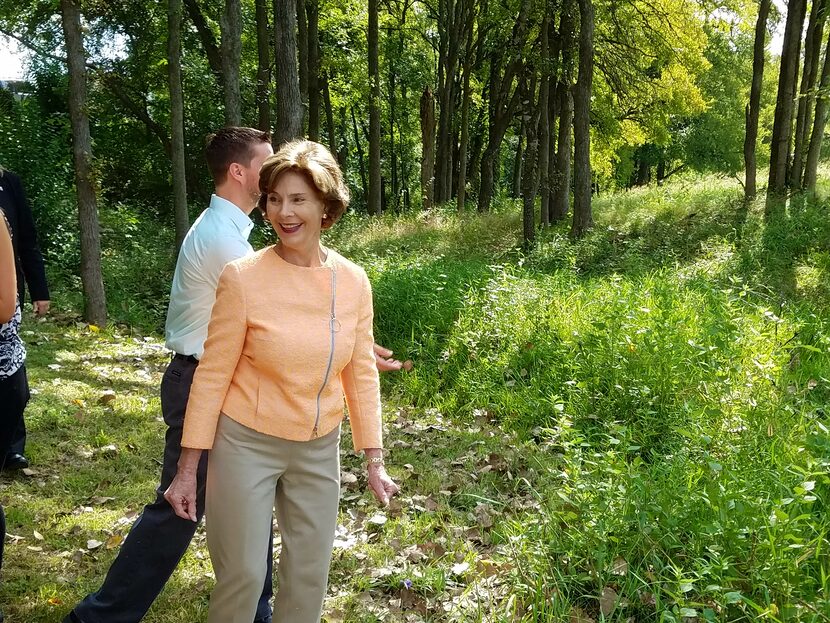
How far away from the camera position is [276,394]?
7.35 ft

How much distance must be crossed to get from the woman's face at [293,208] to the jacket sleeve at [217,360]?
0.21 metres

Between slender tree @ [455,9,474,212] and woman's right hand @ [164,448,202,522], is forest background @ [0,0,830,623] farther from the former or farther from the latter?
woman's right hand @ [164,448,202,522]

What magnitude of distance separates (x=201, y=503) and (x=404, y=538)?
1626 millimetres

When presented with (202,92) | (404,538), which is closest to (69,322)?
(404,538)

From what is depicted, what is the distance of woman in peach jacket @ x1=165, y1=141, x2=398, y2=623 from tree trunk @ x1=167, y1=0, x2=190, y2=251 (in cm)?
853

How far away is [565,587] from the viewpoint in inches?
119

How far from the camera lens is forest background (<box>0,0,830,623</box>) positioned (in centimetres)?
318

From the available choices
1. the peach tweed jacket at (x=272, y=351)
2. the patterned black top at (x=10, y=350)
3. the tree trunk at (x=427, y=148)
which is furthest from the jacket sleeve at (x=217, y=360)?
the tree trunk at (x=427, y=148)

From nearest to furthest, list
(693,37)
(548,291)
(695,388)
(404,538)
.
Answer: (404,538) → (695,388) → (548,291) → (693,37)

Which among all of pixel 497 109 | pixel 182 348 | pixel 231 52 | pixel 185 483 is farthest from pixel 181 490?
pixel 497 109

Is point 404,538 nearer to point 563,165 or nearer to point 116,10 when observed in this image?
point 563,165

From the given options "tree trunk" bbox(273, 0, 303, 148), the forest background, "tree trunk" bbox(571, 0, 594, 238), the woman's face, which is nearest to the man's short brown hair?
the woman's face

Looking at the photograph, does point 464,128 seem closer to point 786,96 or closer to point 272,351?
point 786,96

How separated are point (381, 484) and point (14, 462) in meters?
3.69
